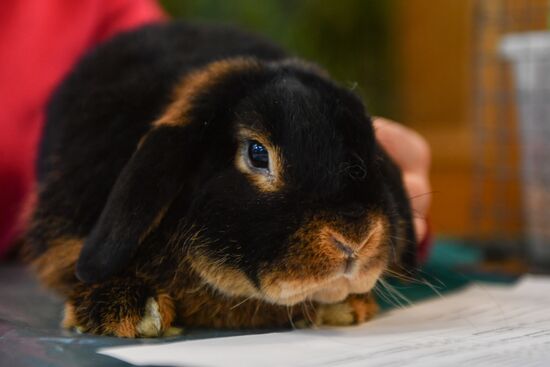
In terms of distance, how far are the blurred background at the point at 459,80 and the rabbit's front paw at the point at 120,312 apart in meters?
1.12

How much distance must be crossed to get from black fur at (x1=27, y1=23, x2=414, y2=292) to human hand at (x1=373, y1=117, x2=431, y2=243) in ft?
0.49

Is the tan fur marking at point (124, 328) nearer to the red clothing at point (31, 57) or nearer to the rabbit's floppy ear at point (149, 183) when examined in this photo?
the rabbit's floppy ear at point (149, 183)

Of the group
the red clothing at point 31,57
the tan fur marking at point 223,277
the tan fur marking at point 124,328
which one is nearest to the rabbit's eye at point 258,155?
the tan fur marking at point 223,277

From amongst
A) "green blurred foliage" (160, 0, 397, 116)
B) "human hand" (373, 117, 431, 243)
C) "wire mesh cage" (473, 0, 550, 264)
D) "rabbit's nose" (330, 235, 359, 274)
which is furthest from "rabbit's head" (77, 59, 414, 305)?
"green blurred foliage" (160, 0, 397, 116)

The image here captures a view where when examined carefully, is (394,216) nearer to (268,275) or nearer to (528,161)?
(268,275)

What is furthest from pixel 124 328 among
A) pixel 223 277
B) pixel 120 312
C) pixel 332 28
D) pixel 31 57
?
pixel 332 28

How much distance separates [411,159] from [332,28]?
5.86 feet

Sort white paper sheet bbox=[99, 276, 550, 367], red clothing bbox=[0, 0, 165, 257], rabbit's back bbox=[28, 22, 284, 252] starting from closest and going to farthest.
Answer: white paper sheet bbox=[99, 276, 550, 367], rabbit's back bbox=[28, 22, 284, 252], red clothing bbox=[0, 0, 165, 257]

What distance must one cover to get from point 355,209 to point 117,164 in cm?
33

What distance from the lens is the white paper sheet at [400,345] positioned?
0.66 meters

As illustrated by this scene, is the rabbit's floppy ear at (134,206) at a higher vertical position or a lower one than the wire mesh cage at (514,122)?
higher

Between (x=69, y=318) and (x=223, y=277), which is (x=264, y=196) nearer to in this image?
(x=223, y=277)

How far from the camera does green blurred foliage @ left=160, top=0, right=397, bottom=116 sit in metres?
2.64

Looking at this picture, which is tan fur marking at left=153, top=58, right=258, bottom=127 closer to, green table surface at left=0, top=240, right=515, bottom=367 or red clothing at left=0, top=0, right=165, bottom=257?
green table surface at left=0, top=240, right=515, bottom=367
